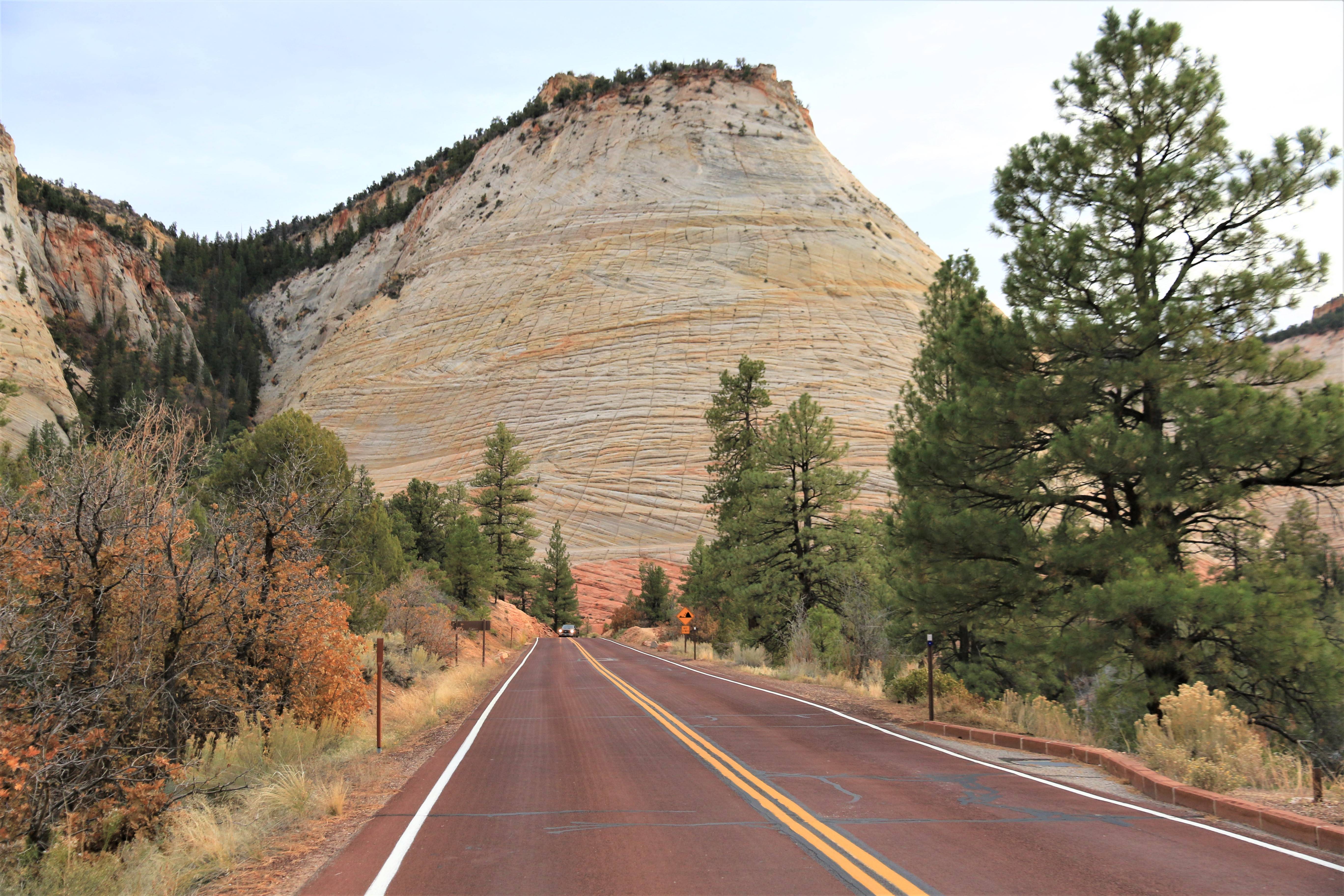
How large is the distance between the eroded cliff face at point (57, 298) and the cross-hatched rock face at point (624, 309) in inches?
605

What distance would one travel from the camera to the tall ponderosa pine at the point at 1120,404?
12.3 metres

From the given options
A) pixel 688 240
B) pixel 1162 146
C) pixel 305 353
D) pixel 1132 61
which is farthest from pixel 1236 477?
pixel 305 353

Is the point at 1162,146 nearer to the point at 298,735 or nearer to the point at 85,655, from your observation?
the point at 298,735

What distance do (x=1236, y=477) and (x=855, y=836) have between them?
9693mm

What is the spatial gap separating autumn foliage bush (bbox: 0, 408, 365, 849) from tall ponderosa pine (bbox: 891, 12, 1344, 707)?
968 cm

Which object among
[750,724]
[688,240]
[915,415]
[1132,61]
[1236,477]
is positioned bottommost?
[750,724]

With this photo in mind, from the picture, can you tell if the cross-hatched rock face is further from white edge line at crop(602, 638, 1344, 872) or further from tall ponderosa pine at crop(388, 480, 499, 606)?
white edge line at crop(602, 638, 1344, 872)

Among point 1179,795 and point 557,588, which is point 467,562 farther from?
point 1179,795

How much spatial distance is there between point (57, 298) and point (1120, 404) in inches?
3587

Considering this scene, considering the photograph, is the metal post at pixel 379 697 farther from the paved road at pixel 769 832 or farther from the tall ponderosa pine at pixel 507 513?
the tall ponderosa pine at pixel 507 513

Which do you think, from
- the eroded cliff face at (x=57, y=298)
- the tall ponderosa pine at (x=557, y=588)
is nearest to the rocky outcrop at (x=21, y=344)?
the eroded cliff face at (x=57, y=298)

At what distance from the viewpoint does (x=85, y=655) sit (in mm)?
8555

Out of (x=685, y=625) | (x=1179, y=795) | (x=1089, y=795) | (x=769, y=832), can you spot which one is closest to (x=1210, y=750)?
(x=1179, y=795)

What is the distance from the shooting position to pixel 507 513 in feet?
183
